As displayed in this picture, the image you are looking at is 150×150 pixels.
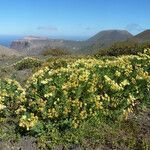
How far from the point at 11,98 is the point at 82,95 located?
1542mm

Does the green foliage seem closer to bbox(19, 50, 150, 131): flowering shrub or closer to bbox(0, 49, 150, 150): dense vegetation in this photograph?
bbox(19, 50, 150, 131): flowering shrub

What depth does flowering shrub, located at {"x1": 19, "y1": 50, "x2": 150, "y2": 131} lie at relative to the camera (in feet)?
29.8

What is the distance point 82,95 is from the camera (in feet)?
31.3

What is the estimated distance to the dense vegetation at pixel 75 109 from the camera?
29.5 feet

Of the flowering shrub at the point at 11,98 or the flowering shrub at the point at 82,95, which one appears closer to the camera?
the flowering shrub at the point at 82,95

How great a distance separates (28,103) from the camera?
9602 mm

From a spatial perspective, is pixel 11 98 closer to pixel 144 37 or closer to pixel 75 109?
pixel 75 109

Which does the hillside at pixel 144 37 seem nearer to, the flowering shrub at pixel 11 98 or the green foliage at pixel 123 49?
the green foliage at pixel 123 49

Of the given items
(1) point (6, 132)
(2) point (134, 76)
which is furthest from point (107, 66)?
(1) point (6, 132)

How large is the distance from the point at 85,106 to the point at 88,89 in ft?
1.23

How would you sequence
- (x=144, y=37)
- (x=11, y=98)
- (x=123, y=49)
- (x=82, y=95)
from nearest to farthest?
(x=82, y=95)
(x=11, y=98)
(x=123, y=49)
(x=144, y=37)

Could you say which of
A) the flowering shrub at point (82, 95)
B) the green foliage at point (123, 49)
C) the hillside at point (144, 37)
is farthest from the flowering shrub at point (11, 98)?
the hillside at point (144, 37)

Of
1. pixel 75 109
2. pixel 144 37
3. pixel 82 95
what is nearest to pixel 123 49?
pixel 82 95

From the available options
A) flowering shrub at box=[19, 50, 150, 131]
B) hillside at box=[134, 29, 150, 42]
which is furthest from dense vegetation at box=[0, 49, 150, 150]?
hillside at box=[134, 29, 150, 42]
